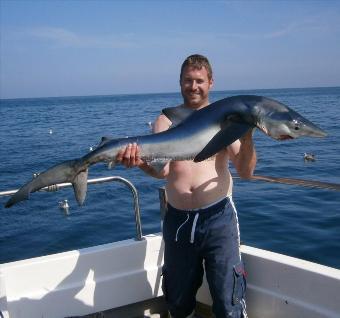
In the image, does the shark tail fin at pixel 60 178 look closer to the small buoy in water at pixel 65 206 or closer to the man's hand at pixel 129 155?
the man's hand at pixel 129 155

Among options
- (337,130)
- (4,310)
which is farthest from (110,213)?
(337,130)

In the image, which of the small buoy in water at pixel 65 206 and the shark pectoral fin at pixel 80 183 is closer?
the shark pectoral fin at pixel 80 183

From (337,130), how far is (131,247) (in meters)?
27.1

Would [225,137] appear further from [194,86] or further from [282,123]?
[194,86]

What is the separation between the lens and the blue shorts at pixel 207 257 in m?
4.10

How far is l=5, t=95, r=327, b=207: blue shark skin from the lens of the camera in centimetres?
332

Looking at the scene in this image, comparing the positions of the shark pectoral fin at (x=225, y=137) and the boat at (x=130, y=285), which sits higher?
the shark pectoral fin at (x=225, y=137)

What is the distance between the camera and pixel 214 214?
4172mm

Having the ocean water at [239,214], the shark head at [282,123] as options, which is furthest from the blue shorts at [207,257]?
the ocean water at [239,214]

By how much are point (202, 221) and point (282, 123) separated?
4.26 ft

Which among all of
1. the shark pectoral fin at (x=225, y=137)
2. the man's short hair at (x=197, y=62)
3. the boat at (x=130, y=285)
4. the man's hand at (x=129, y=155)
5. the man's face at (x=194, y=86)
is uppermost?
the man's short hair at (x=197, y=62)

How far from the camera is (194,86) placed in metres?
4.16

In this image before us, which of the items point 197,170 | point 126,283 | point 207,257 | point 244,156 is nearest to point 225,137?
point 244,156

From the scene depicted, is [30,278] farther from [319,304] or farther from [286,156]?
[286,156]
